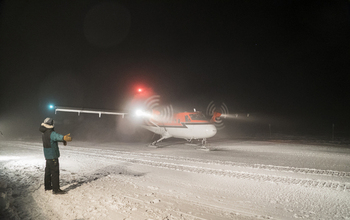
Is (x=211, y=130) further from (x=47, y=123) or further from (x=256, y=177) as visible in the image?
(x=47, y=123)

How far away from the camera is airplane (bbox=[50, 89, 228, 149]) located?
14545 millimetres

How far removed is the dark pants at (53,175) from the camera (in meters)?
5.59

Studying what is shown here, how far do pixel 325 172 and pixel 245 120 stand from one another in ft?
154

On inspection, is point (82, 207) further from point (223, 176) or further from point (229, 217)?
point (223, 176)

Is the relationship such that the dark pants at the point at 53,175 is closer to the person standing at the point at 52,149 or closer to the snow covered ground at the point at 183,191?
the person standing at the point at 52,149

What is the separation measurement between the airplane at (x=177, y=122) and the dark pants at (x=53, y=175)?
992 centimetres

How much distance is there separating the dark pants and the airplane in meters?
9.92

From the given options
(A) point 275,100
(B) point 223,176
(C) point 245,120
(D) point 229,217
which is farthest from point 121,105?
(A) point 275,100

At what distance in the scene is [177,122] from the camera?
52.4 feet

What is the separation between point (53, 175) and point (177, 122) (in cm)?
1088

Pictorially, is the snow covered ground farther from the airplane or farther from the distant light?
the distant light

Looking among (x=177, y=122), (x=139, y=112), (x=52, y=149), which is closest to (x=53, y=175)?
(x=52, y=149)

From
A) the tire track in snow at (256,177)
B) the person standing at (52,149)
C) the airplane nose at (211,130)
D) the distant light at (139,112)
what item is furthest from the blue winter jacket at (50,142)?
the distant light at (139,112)

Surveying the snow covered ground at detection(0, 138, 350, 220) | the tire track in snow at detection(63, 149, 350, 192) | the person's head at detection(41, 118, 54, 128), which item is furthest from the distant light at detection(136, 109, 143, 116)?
the person's head at detection(41, 118, 54, 128)
